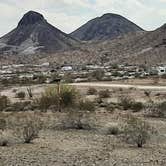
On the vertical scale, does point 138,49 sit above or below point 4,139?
above

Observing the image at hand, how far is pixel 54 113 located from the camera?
98.9 ft

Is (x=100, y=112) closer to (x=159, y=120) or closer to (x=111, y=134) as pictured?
(x=159, y=120)

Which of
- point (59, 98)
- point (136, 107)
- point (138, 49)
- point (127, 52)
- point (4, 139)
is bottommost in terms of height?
point (136, 107)

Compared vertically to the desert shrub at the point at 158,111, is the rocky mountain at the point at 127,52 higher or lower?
higher

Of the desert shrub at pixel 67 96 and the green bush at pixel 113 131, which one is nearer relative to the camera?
the green bush at pixel 113 131

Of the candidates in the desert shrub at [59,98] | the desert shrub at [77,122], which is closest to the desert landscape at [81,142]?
the desert shrub at [77,122]

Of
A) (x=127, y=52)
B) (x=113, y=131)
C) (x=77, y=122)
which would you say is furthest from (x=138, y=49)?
(x=113, y=131)

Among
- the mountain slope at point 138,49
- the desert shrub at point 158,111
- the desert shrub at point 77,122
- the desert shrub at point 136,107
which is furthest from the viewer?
the mountain slope at point 138,49

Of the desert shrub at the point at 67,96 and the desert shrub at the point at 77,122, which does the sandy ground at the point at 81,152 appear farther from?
the desert shrub at the point at 67,96

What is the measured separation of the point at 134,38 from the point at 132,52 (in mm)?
20942

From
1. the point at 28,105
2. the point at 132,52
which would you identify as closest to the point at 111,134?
the point at 28,105

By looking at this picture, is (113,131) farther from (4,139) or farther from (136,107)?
(136,107)

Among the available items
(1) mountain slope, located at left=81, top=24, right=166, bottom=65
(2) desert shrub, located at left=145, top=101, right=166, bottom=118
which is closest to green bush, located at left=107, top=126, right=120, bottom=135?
(2) desert shrub, located at left=145, top=101, right=166, bottom=118

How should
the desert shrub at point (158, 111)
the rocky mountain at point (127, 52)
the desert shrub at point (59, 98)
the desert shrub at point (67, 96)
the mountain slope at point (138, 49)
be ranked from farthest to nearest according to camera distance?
the rocky mountain at point (127, 52) → the mountain slope at point (138, 49) → the desert shrub at point (67, 96) → the desert shrub at point (59, 98) → the desert shrub at point (158, 111)
